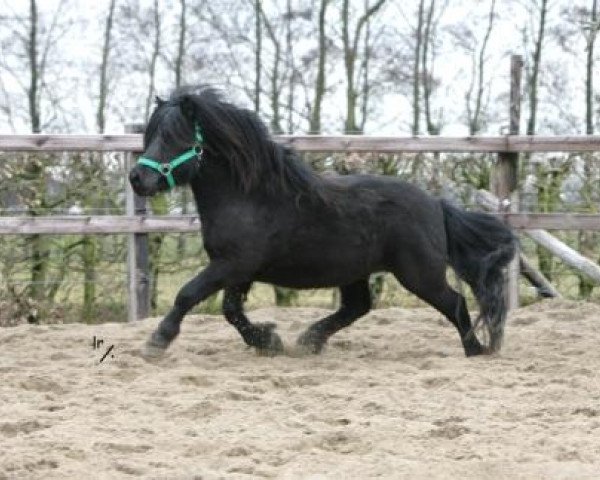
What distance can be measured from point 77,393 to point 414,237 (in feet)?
7.88

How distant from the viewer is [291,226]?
597 cm

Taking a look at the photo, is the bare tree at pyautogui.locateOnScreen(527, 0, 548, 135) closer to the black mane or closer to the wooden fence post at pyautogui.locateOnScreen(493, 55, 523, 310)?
the wooden fence post at pyautogui.locateOnScreen(493, 55, 523, 310)

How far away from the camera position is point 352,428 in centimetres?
393

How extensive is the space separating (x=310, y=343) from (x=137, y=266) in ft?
7.55

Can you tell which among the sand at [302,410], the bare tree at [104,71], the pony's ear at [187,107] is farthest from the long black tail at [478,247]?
the bare tree at [104,71]

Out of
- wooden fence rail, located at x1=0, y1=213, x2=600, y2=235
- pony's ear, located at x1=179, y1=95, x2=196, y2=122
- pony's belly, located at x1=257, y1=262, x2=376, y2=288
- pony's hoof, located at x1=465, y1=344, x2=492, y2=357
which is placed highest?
pony's ear, located at x1=179, y1=95, x2=196, y2=122

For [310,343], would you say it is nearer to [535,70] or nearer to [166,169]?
[166,169]

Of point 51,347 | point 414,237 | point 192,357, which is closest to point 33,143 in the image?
point 51,347

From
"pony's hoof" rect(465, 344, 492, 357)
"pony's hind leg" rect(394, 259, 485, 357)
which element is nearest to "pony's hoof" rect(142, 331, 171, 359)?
"pony's hind leg" rect(394, 259, 485, 357)

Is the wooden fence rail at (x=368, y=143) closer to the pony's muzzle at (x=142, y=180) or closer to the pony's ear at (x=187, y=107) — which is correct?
the pony's ear at (x=187, y=107)

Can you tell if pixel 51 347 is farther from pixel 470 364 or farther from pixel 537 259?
pixel 537 259

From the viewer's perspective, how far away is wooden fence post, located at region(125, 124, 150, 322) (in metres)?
8.12

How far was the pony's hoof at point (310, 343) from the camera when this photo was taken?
20.8 ft

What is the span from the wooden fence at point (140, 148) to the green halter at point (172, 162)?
6.86ft
